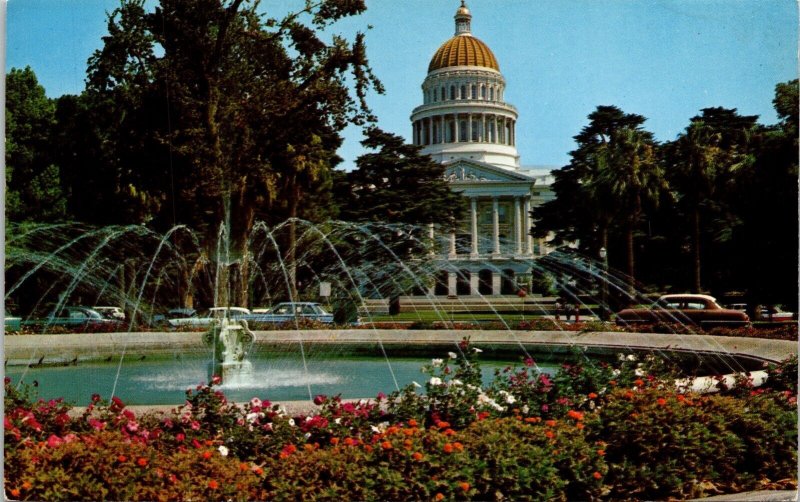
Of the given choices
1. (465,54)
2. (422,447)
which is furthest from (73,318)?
(465,54)

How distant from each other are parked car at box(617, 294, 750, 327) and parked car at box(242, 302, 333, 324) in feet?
27.4

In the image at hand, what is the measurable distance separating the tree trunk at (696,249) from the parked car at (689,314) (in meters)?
4.79

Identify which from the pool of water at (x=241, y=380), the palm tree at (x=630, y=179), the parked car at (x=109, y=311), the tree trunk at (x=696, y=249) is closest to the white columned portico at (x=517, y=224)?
the palm tree at (x=630, y=179)

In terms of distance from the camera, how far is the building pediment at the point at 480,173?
69550mm

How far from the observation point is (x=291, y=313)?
2392 centimetres

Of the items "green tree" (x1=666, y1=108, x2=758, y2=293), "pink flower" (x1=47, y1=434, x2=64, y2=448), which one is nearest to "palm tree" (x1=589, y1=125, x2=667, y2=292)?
"green tree" (x1=666, y1=108, x2=758, y2=293)

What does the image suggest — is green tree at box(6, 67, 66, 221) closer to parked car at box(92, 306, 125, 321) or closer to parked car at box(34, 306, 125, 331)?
parked car at box(92, 306, 125, 321)

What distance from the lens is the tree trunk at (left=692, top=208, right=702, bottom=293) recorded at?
100.0ft

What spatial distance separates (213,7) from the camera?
16734mm

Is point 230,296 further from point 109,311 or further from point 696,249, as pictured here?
point 696,249

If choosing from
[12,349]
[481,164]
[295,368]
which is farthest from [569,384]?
[481,164]

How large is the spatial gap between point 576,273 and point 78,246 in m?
24.7

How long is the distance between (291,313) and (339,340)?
7.34m

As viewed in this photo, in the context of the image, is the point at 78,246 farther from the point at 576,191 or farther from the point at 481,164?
the point at 481,164
